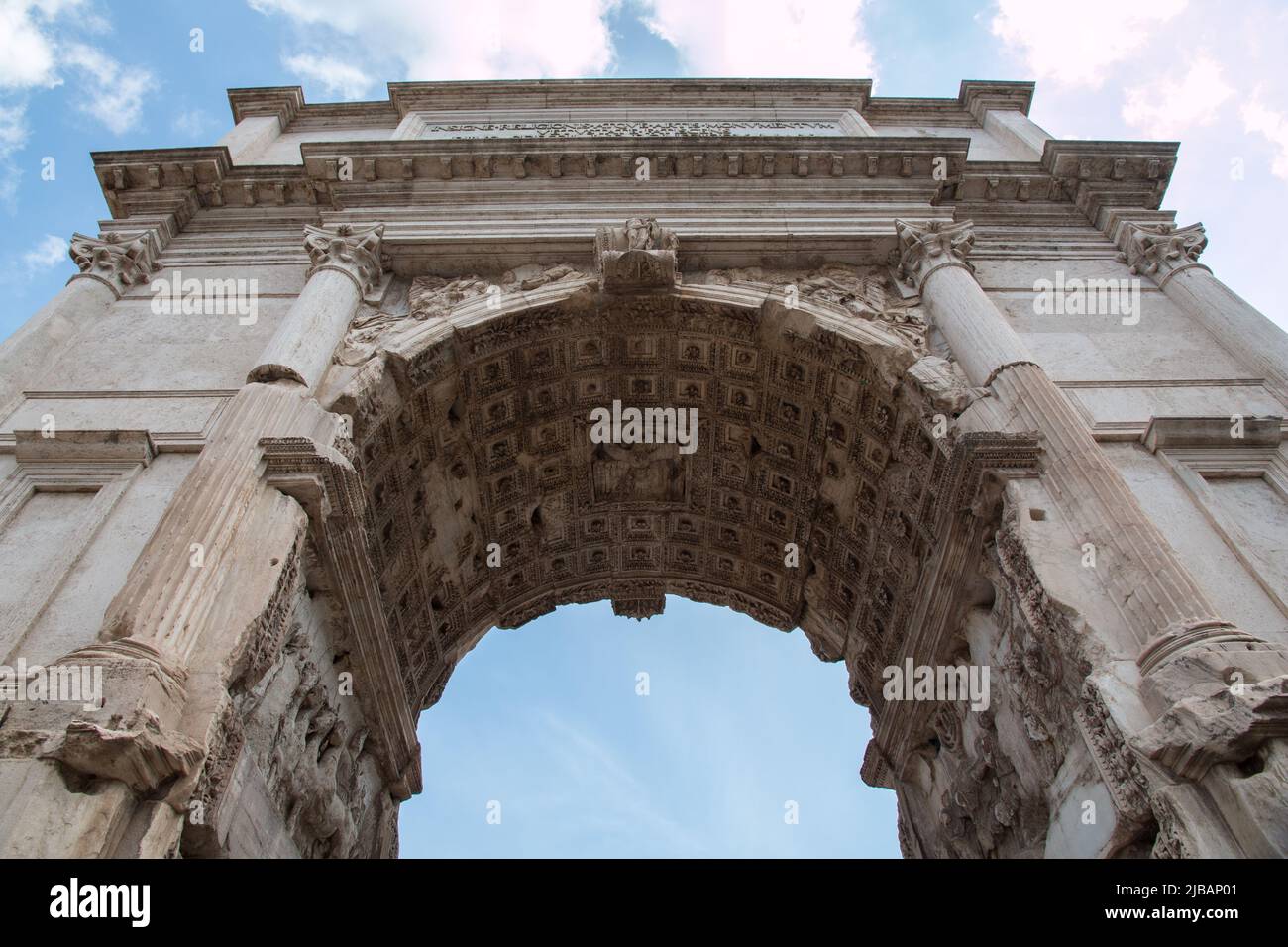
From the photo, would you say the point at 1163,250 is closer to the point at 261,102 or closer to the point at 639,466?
the point at 639,466

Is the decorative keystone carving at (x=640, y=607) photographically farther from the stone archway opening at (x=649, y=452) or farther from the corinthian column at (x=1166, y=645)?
the corinthian column at (x=1166, y=645)

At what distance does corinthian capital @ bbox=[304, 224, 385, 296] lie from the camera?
34.8ft

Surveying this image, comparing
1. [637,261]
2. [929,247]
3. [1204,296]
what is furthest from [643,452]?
[1204,296]

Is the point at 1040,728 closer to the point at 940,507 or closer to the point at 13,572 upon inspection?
the point at 940,507

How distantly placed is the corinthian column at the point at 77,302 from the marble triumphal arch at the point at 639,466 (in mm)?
45

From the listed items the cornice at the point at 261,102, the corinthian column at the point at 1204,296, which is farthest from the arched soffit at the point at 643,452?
the cornice at the point at 261,102

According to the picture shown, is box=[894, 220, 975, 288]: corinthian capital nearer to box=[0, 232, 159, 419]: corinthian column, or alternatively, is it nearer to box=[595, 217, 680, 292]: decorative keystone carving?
box=[595, 217, 680, 292]: decorative keystone carving

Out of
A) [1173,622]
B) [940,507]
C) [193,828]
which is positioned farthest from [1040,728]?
[193,828]

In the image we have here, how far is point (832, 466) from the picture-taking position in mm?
11172

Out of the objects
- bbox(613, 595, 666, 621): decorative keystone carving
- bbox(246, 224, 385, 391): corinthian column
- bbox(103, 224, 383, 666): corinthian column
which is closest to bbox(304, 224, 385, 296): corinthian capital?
bbox(246, 224, 385, 391): corinthian column

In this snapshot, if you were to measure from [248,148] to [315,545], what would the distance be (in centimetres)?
981

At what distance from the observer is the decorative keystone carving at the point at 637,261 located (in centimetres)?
1055

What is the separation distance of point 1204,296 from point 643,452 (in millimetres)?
6965

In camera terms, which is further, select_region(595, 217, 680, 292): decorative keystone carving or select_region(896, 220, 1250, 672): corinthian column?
select_region(595, 217, 680, 292): decorative keystone carving
